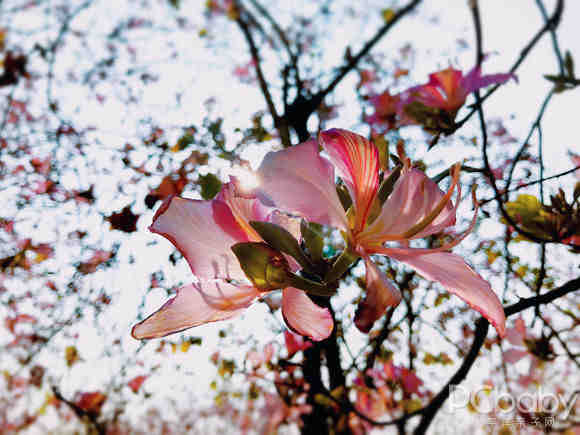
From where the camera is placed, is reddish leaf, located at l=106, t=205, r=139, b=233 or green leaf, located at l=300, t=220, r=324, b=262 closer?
green leaf, located at l=300, t=220, r=324, b=262

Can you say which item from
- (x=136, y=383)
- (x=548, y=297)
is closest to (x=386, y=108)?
(x=548, y=297)

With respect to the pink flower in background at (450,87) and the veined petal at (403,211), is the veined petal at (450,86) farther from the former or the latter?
the veined petal at (403,211)

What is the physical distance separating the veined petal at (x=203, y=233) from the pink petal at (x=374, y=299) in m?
0.19

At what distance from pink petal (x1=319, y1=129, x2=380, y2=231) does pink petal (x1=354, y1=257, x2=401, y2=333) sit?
10cm

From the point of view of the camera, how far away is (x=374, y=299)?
1.72 ft

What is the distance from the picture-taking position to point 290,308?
63 centimetres

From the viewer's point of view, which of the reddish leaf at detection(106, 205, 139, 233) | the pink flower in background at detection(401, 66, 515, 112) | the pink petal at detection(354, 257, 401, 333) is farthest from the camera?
the reddish leaf at detection(106, 205, 139, 233)

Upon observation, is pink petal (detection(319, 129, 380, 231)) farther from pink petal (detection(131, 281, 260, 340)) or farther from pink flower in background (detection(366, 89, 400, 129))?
pink flower in background (detection(366, 89, 400, 129))

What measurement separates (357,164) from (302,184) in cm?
11

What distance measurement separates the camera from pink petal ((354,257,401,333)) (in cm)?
51

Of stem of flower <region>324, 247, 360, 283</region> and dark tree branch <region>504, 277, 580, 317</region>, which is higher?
dark tree branch <region>504, 277, 580, 317</region>

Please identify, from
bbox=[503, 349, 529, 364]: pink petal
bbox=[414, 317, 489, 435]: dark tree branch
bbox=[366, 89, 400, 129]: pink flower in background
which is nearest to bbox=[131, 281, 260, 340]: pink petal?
bbox=[414, 317, 489, 435]: dark tree branch

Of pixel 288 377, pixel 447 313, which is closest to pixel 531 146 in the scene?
pixel 447 313

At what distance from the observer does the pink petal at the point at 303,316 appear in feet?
2.05
